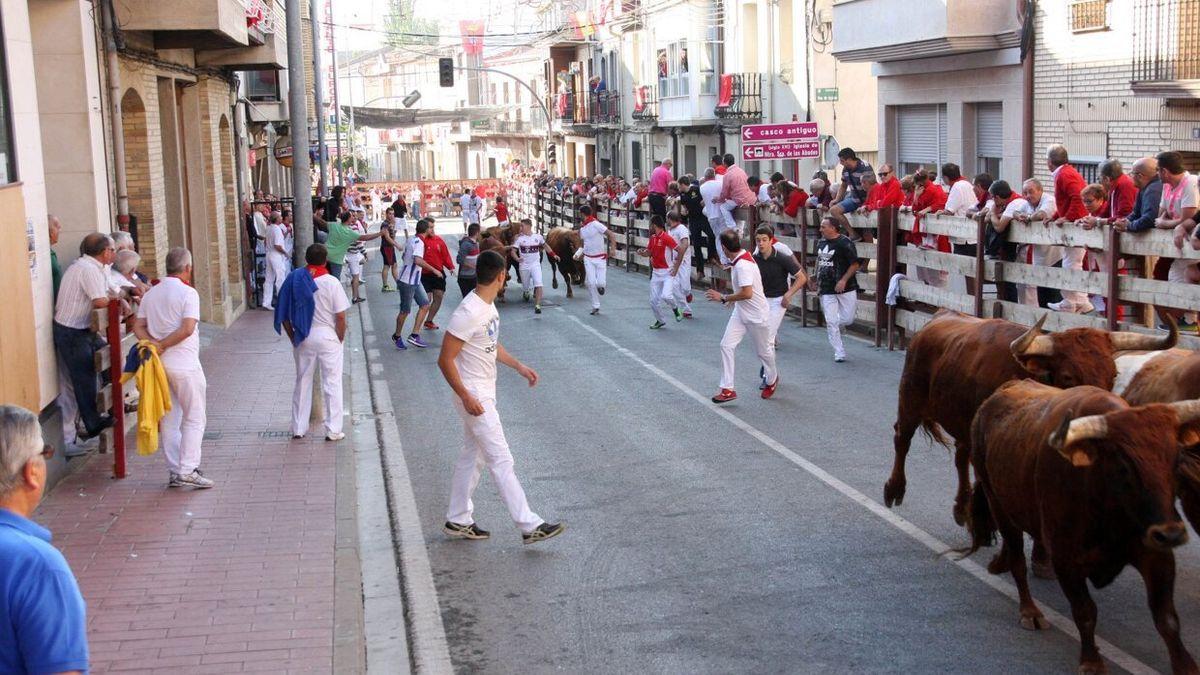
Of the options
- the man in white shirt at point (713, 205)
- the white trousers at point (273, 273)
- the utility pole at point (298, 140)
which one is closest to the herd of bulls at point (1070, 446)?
the utility pole at point (298, 140)

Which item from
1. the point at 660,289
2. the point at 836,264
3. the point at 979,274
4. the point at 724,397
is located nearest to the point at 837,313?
the point at 836,264

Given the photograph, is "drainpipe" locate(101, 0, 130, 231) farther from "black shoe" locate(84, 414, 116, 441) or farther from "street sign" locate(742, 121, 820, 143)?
"street sign" locate(742, 121, 820, 143)

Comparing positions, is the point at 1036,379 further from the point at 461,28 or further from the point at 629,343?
the point at 461,28

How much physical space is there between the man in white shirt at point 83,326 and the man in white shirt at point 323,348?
169 centimetres

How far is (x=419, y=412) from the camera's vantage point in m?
14.5

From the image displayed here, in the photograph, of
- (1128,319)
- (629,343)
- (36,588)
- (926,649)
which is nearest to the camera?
(36,588)

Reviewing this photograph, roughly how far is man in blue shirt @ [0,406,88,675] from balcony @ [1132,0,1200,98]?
17.7 m

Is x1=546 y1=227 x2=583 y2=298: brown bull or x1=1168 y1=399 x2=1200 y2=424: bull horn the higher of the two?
x1=1168 y1=399 x2=1200 y2=424: bull horn

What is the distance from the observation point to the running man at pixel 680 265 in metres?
21.5

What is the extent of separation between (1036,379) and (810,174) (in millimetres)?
27987

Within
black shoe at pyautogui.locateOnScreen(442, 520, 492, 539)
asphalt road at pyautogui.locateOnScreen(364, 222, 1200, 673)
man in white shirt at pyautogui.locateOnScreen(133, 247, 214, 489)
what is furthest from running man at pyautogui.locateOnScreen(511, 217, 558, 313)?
black shoe at pyautogui.locateOnScreen(442, 520, 492, 539)

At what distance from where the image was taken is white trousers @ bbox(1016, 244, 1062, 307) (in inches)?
603

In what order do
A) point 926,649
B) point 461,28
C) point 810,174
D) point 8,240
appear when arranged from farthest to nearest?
point 461,28, point 810,174, point 8,240, point 926,649

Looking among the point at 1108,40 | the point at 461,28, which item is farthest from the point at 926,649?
the point at 461,28
